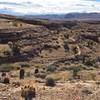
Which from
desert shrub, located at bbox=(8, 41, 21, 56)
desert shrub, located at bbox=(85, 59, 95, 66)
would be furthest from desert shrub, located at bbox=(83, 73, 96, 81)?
desert shrub, located at bbox=(8, 41, 21, 56)

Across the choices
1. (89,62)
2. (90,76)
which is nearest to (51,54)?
(89,62)

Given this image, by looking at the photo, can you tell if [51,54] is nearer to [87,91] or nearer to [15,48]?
[15,48]

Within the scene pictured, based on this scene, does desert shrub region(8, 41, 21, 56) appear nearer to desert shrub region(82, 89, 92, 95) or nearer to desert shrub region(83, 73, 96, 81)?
desert shrub region(83, 73, 96, 81)

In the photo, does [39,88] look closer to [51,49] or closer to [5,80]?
[5,80]

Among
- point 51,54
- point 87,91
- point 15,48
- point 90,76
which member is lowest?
point 51,54

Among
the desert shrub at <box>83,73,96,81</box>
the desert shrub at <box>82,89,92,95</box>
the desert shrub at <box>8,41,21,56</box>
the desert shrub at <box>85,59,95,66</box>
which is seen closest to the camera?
the desert shrub at <box>82,89,92,95</box>

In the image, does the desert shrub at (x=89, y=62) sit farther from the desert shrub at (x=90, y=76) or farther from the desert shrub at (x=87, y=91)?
the desert shrub at (x=87, y=91)

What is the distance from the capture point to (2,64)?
174 ft

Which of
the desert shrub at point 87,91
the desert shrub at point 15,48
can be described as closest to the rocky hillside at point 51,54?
the desert shrub at point 15,48

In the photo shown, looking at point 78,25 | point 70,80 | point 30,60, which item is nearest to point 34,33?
point 30,60

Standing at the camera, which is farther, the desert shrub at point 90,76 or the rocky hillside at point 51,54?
the rocky hillside at point 51,54

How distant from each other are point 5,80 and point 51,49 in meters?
27.7

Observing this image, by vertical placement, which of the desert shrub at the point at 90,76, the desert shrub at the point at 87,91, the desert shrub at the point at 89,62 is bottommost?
the desert shrub at the point at 89,62

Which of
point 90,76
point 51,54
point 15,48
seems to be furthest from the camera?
point 51,54
